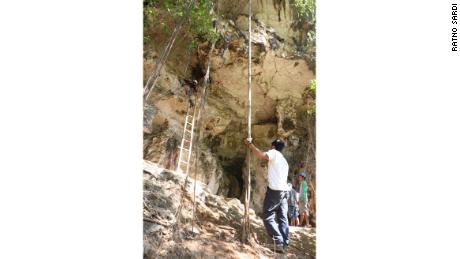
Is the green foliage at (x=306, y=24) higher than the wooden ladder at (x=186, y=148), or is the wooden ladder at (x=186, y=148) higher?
the green foliage at (x=306, y=24)

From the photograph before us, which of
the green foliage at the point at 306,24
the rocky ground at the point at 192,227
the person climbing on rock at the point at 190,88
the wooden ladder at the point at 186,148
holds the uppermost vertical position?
the green foliage at the point at 306,24

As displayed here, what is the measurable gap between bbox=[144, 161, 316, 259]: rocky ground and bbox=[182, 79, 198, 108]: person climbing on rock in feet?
1.98

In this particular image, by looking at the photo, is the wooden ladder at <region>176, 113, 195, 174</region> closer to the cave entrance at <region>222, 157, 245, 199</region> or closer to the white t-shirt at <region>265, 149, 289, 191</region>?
the cave entrance at <region>222, 157, 245, 199</region>

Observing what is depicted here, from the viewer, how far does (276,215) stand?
3818 millimetres

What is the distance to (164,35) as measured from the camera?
386 centimetres

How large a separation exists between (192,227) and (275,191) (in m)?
0.72

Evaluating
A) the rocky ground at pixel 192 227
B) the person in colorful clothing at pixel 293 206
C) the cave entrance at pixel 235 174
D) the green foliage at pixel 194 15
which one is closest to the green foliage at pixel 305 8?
the green foliage at pixel 194 15

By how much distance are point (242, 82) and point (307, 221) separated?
123 cm

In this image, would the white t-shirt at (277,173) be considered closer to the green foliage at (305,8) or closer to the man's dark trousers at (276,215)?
the man's dark trousers at (276,215)

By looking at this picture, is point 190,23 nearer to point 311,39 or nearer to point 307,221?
point 311,39

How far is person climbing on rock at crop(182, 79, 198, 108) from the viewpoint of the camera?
3.90 m

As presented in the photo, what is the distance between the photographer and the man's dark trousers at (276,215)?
3.78 meters

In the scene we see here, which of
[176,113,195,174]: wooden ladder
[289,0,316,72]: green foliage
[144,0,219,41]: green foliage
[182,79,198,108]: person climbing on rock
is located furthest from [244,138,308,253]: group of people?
[144,0,219,41]: green foliage

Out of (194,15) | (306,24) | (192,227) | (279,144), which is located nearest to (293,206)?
(279,144)
